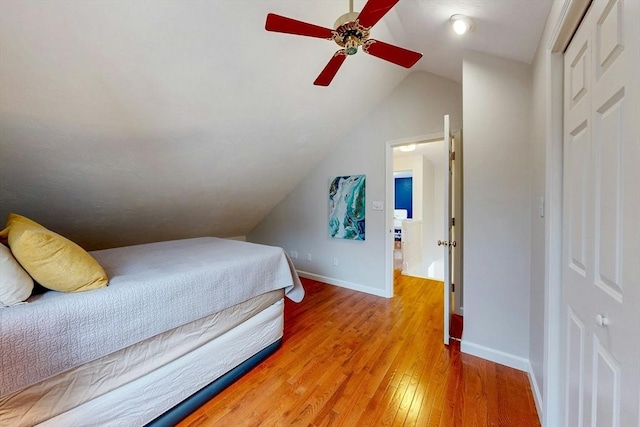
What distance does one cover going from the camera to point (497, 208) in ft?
6.38

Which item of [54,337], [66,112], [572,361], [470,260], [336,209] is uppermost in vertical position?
[66,112]

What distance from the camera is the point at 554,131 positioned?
4.15 feet

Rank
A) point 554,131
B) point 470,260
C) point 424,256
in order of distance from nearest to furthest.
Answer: point 554,131 < point 470,260 < point 424,256

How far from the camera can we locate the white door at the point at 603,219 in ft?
2.16

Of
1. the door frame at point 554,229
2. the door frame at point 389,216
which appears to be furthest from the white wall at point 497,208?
the door frame at point 389,216

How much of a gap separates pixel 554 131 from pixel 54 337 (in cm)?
245

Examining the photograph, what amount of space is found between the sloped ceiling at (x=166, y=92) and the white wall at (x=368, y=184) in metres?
0.20

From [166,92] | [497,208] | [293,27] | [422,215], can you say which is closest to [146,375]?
[166,92]

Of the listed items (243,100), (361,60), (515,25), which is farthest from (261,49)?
(515,25)

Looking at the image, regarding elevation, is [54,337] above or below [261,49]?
below

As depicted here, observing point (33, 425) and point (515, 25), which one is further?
point (515, 25)

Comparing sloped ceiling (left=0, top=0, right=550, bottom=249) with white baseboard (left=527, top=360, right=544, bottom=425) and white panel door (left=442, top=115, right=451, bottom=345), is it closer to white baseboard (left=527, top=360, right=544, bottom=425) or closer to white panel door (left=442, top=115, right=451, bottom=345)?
white panel door (left=442, top=115, right=451, bottom=345)

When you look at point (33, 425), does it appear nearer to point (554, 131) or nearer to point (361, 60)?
point (554, 131)

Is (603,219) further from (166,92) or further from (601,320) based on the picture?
(166,92)
